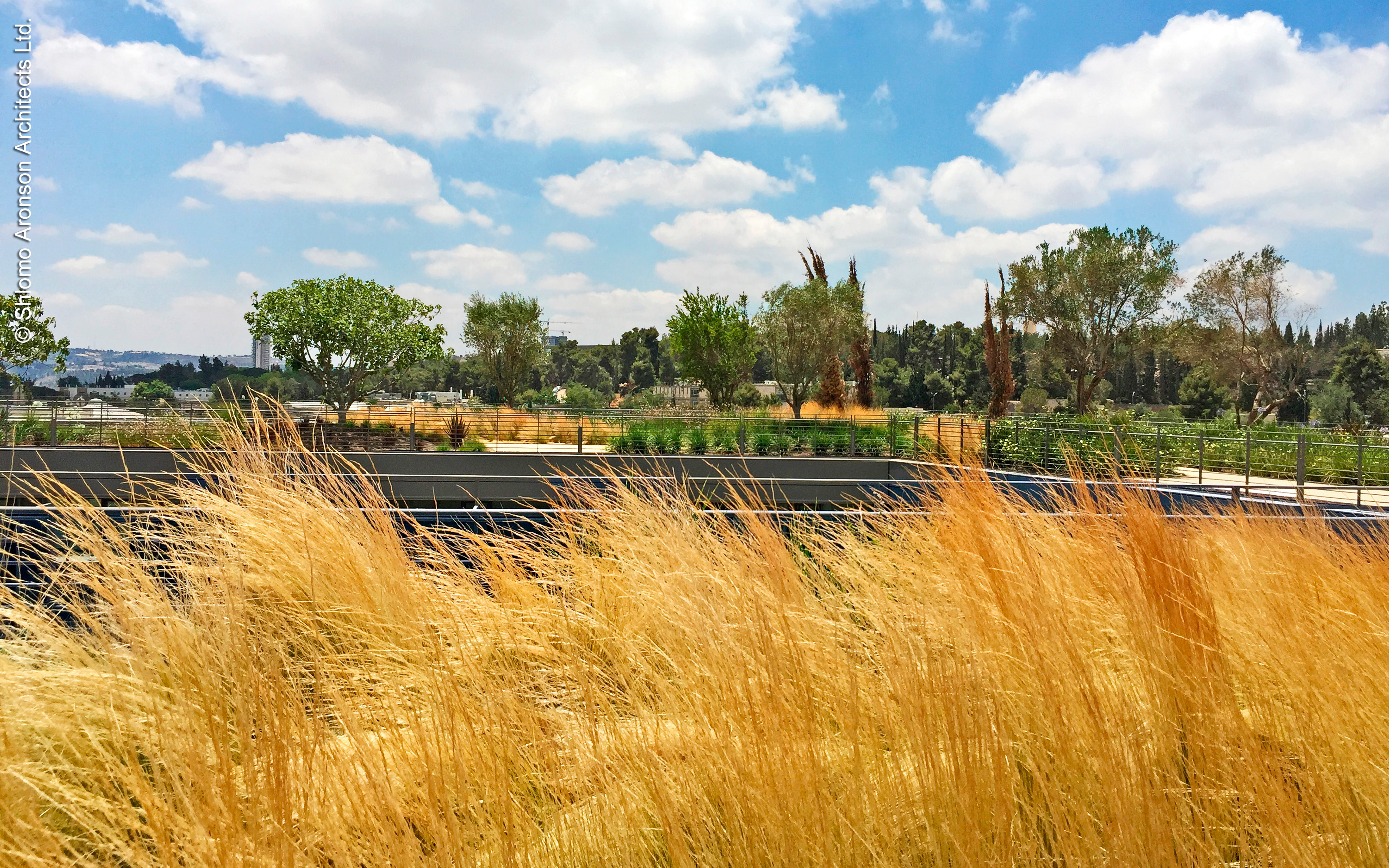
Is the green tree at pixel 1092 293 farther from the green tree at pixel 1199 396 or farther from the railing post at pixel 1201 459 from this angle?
the green tree at pixel 1199 396

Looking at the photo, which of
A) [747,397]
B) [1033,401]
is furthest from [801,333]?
[1033,401]

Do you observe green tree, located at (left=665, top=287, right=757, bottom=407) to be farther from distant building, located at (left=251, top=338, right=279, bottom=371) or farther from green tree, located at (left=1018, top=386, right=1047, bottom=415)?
green tree, located at (left=1018, top=386, right=1047, bottom=415)

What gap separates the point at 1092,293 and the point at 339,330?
1074 inches

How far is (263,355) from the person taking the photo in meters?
37.3

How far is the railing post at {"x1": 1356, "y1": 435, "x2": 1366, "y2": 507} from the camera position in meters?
10.5

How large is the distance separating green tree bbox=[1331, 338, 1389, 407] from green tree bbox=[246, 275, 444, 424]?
2026 inches

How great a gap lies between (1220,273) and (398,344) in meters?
30.9

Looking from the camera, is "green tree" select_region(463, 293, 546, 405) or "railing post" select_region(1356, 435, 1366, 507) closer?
"railing post" select_region(1356, 435, 1366, 507)

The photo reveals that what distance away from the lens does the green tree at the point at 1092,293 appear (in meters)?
Answer: 29.8

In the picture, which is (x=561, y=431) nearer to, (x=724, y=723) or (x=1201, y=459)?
(x=1201, y=459)

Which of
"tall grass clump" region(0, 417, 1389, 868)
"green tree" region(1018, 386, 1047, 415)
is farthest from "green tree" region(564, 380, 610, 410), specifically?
"tall grass clump" region(0, 417, 1389, 868)

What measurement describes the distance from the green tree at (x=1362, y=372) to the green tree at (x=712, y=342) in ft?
126

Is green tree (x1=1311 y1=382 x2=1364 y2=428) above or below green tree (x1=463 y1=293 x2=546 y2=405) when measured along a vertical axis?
below

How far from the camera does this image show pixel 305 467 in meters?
4.41
